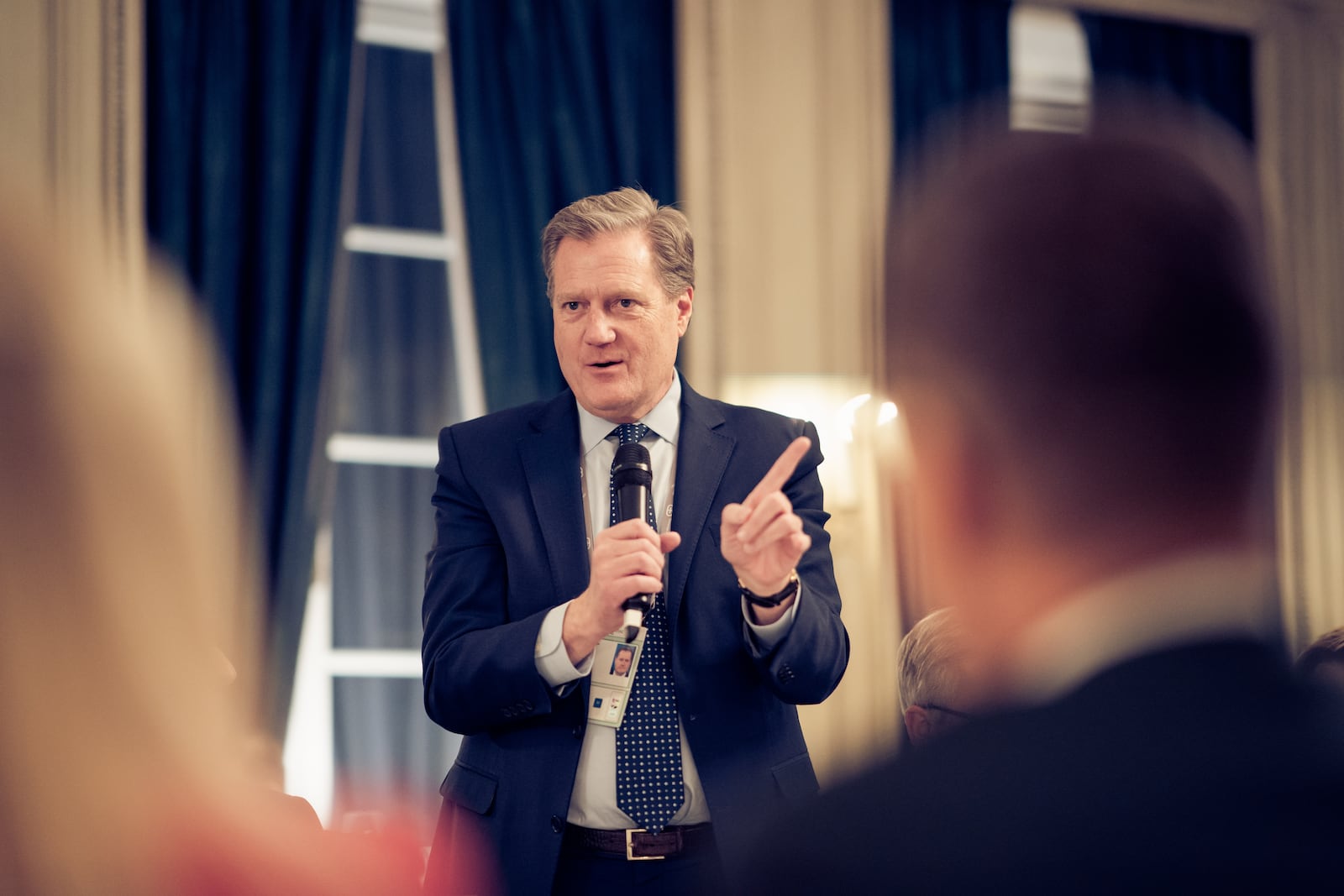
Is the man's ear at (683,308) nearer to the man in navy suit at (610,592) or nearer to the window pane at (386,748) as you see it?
the man in navy suit at (610,592)

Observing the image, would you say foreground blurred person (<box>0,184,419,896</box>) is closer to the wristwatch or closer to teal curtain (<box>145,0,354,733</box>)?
the wristwatch

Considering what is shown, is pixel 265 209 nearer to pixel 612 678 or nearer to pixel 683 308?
pixel 683 308

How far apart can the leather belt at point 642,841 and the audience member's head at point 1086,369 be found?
4.23 ft

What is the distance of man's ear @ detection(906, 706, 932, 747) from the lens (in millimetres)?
1837

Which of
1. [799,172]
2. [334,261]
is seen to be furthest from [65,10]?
[799,172]

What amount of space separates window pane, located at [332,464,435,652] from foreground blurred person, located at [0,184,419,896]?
3.34 m

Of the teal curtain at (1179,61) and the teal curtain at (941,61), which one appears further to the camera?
the teal curtain at (1179,61)

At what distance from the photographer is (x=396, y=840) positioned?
833 millimetres

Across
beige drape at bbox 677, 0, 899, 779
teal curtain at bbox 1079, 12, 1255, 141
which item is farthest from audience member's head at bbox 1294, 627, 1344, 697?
teal curtain at bbox 1079, 12, 1255, 141

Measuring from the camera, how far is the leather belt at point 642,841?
6.21 ft

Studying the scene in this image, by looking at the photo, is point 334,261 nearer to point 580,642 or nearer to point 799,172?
point 799,172

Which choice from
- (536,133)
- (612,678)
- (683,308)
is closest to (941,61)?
(536,133)

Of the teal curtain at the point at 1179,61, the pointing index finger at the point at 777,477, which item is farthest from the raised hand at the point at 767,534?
the teal curtain at the point at 1179,61

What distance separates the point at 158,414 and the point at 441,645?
1.38 meters
